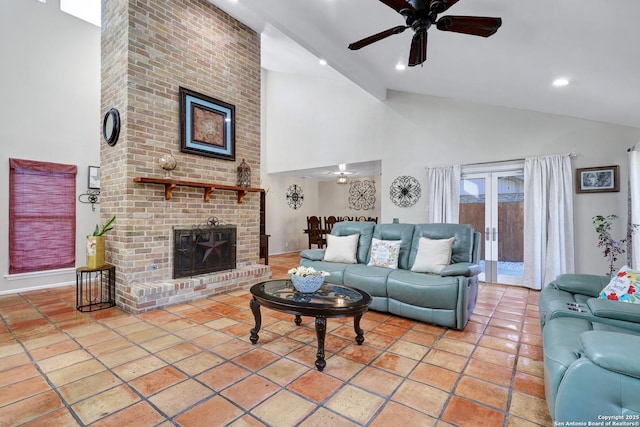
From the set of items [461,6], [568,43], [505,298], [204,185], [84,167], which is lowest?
[505,298]

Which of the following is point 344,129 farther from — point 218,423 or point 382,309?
point 218,423

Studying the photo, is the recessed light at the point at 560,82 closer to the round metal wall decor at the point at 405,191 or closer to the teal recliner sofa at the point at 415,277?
the teal recliner sofa at the point at 415,277

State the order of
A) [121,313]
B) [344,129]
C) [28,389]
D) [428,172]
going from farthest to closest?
1. [344,129]
2. [428,172]
3. [121,313]
4. [28,389]

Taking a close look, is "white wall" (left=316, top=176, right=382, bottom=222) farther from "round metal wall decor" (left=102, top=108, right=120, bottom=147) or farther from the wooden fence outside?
"round metal wall decor" (left=102, top=108, right=120, bottom=147)

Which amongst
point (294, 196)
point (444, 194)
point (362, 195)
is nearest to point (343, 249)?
point (444, 194)

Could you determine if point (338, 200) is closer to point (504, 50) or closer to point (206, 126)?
point (206, 126)

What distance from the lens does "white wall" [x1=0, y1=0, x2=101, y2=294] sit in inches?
156

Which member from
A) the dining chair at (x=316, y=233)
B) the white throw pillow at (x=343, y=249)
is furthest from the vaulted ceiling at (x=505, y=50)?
the dining chair at (x=316, y=233)

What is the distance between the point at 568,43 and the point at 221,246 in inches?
165

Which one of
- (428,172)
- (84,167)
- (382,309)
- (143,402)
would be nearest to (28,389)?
(143,402)

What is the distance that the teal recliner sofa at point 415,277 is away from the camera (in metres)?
2.86

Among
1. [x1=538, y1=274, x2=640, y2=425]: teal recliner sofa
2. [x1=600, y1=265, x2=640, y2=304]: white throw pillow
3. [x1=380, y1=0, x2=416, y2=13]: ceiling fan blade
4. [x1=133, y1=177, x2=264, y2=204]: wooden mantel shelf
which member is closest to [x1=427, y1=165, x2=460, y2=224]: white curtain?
[x1=600, y1=265, x2=640, y2=304]: white throw pillow

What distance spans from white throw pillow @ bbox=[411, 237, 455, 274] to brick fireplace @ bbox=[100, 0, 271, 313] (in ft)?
7.90

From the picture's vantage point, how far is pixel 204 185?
377cm
